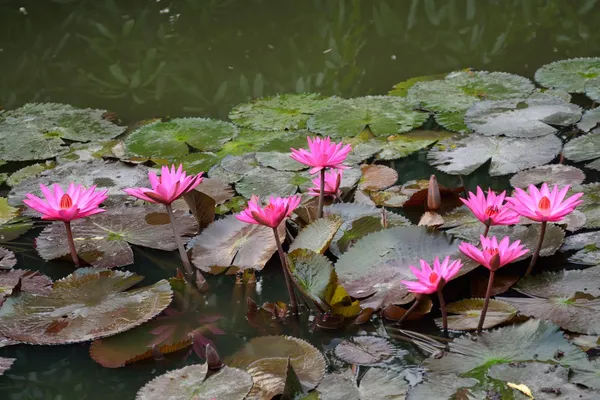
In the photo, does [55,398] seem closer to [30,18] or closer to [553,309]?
[553,309]

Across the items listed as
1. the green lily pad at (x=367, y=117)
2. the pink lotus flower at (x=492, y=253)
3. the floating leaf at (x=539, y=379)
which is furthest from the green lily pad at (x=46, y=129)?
the floating leaf at (x=539, y=379)

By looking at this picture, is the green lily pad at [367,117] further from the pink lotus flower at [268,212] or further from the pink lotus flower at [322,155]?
the pink lotus flower at [268,212]

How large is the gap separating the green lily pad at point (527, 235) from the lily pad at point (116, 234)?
833 mm

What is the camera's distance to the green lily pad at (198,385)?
1.47 m

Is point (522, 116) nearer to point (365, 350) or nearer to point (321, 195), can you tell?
point (321, 195)

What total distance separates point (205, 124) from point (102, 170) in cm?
52

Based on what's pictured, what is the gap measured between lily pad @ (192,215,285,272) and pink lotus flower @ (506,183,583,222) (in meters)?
0.69

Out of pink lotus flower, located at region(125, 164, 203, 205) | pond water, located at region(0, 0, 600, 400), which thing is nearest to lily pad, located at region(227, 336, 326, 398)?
pink lotus flower, located at region(125, 164, 203, 205)

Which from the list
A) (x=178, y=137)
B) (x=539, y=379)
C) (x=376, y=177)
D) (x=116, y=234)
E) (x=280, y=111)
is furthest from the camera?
(x=280, y=111)

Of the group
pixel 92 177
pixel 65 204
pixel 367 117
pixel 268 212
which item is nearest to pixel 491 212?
pixel 268 212

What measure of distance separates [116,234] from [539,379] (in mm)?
1332

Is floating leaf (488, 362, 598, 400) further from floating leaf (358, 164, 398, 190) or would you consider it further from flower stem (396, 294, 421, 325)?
floating leaf (358, 164, 398, 190)

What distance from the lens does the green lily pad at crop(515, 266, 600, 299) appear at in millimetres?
1719

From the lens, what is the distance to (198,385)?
150 centimetres
